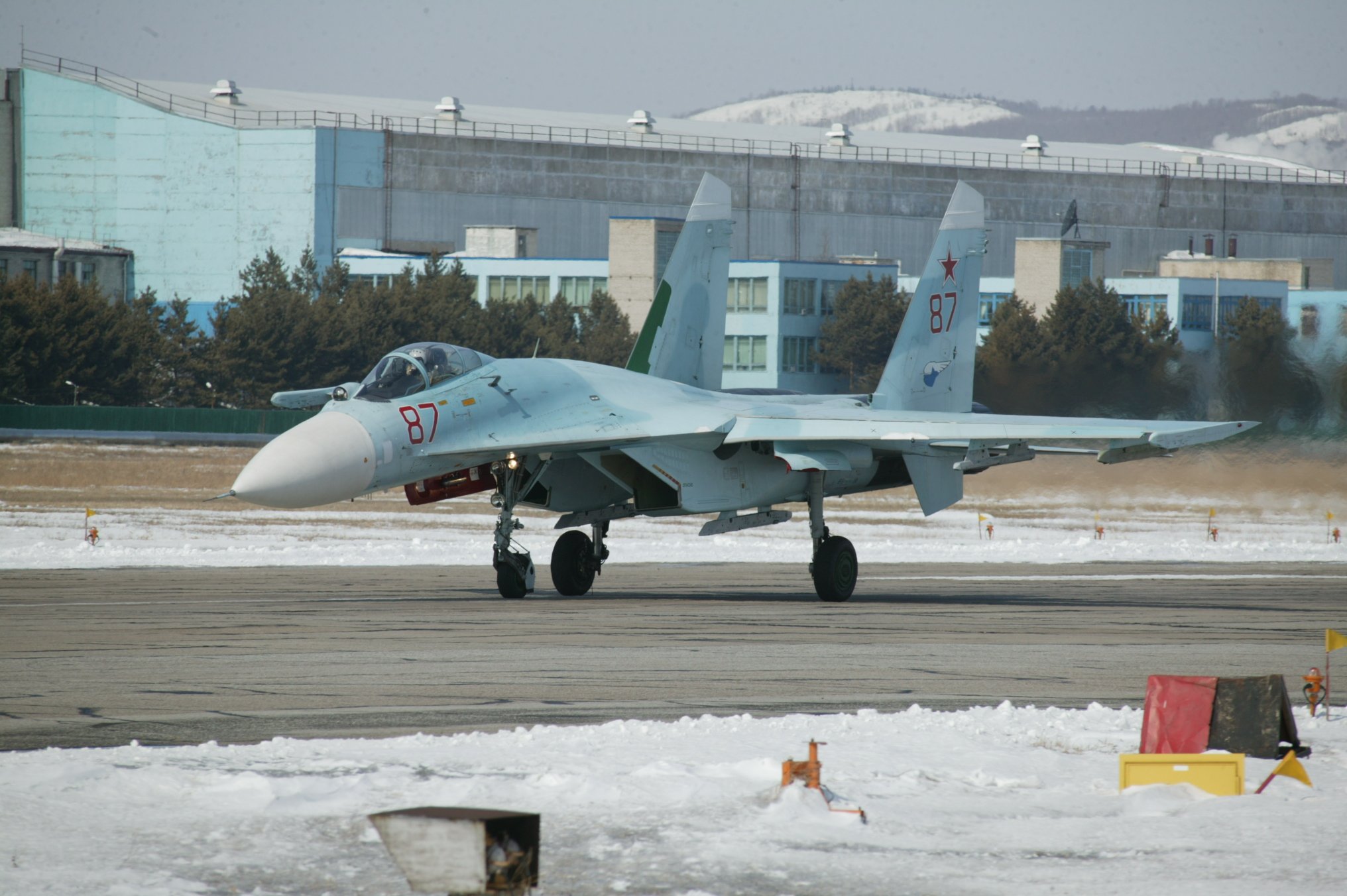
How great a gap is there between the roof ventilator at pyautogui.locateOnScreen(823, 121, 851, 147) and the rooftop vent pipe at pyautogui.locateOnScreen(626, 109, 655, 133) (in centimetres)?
1142

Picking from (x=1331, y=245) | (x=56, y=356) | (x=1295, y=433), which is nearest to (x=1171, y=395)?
(x=1295, y=433)

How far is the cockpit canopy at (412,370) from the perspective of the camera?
17.8 m

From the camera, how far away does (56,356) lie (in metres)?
72.7

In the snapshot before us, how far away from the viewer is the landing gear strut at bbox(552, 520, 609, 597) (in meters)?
20.0

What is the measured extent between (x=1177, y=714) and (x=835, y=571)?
1045 centimetres

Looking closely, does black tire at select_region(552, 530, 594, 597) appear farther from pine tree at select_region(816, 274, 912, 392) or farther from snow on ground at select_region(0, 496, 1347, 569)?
pine tree at select_region(816, 274, 912, 392)

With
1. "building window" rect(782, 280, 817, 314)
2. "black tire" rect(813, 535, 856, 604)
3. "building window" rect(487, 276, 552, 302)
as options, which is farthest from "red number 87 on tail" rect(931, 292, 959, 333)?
"building window" rect(487, 276, 552, 302)

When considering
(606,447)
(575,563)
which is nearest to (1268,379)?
(575,563)

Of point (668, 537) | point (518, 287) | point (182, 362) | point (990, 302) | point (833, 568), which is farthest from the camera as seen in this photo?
point (518, 287)

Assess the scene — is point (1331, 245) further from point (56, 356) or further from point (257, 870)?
point (257, 870)

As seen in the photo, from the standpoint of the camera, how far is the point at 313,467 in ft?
53.2

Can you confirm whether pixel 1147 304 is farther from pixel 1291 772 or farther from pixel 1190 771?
pixel 1190 771

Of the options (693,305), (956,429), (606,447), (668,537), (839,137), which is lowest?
(668,537)

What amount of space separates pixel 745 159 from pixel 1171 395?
60.8 meters
